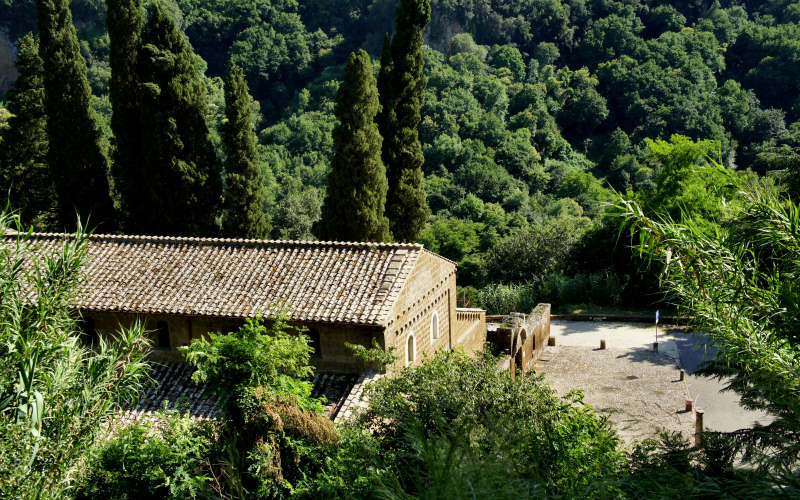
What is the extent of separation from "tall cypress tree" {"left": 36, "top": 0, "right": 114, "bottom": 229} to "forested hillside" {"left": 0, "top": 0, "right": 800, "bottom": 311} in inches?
491

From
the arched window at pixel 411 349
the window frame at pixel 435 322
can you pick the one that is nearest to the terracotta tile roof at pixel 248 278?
the arched window at pixel 411 349

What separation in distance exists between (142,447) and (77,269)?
3.53 meters

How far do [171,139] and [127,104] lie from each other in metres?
2.96

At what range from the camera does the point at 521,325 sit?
19812 mm

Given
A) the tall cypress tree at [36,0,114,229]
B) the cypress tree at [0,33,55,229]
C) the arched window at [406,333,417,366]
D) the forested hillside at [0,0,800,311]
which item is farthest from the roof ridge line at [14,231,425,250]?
the forested hillside at [0,0,800,311]

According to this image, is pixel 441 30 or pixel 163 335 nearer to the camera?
pixel 163 335

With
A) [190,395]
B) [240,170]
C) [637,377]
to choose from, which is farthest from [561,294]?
[190,395]

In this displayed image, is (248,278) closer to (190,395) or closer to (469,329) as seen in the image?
(190,395)

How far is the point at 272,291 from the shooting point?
14.8m

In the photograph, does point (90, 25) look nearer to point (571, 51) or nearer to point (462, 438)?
point (571, 51)

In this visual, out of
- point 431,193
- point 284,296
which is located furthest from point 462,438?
point 431,193

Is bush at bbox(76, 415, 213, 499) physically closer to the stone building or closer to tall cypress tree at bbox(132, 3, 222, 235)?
the stone building

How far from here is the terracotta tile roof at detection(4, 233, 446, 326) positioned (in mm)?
14125

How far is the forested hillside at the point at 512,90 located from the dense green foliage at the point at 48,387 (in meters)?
27.3
